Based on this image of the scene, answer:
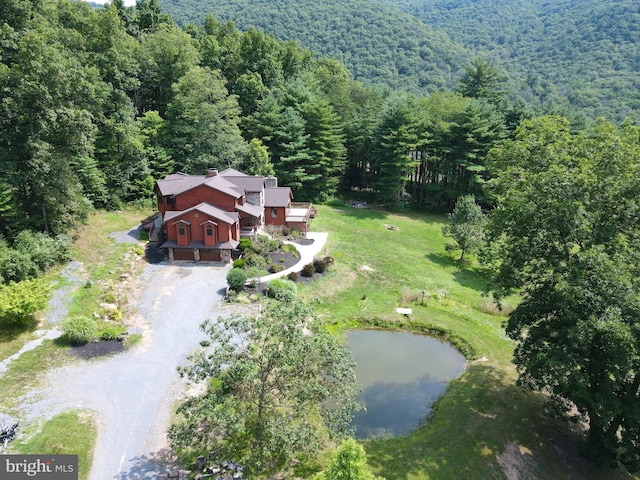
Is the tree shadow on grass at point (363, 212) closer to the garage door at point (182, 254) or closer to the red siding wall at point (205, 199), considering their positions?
the red siding wall at point (205, 199)

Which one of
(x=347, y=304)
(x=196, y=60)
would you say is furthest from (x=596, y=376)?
(x=196, y=60)

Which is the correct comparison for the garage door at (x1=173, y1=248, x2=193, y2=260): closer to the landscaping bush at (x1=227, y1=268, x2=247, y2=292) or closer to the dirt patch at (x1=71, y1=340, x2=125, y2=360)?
the landscaping bush at (x1=227, y1=268, x2=247, y2=292)

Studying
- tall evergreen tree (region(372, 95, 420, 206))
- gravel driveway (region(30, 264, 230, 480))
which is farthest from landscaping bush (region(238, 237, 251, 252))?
tall evergreen tree (region(372, 95, 420, 206))

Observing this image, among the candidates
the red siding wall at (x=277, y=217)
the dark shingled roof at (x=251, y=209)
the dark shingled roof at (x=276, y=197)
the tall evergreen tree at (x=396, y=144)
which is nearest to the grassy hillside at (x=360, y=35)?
the tall evergreen tree at (x=396, y=144)

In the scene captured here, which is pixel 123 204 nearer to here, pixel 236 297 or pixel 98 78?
pixel 98 78

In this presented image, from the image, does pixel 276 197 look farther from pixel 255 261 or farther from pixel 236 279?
pixel 236 279

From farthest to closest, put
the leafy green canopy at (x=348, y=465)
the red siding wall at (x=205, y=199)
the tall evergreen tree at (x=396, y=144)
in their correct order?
1. the tall evergreen tree at (x=396, y=144)
2. the red siding wall at (x=205, y=199)
3. the leafy green canopy at (x=348, y=465)

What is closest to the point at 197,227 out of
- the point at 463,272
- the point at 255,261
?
the point at 255,261
